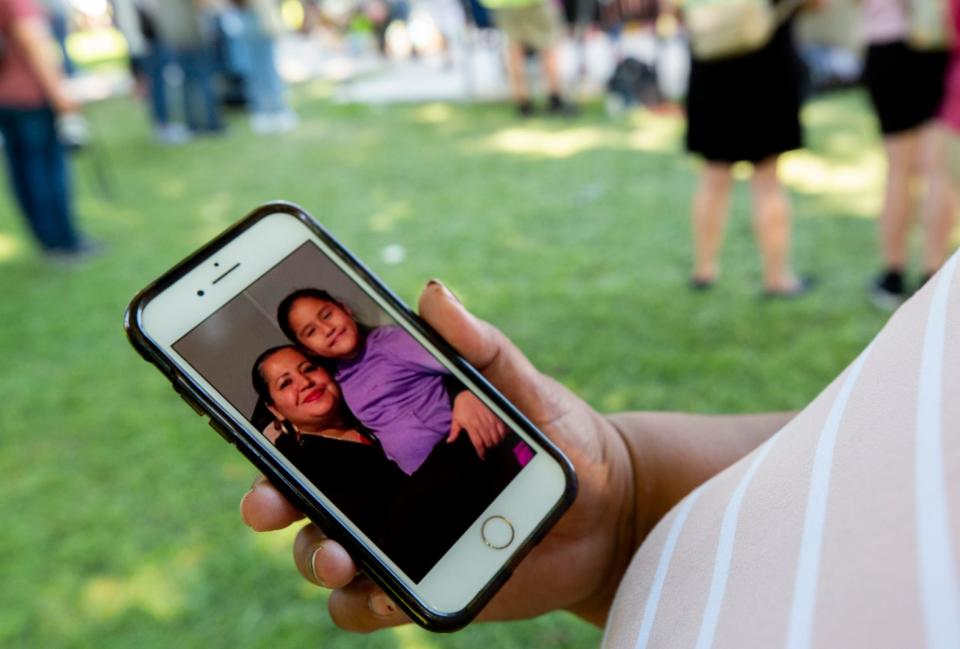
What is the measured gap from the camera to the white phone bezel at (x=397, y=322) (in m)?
0.89

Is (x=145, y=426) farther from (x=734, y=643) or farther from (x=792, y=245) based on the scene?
(x=792, y=245)

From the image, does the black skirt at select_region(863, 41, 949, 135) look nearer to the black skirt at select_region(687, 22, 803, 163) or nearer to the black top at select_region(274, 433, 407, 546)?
the black skirt at select_region(687, 22, 803, 163)

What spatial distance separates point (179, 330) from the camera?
0.92 metres

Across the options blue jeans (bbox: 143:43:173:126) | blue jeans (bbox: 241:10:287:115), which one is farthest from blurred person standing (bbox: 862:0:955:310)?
blue jeans (bbox: 143:43:173:126)

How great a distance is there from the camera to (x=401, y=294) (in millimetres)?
3277

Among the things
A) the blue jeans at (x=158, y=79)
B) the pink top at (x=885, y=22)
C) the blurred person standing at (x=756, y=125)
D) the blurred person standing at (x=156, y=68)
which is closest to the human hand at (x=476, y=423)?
the blurred person standing at (x=756, y=125)

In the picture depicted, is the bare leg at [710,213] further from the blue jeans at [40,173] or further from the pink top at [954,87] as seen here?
the blue jeans at [40,173]

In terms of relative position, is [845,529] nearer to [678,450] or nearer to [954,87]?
[678,450]

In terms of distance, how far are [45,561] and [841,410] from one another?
6.93ft

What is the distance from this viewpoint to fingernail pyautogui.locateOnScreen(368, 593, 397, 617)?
89 cm

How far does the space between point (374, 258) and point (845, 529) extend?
329 cm

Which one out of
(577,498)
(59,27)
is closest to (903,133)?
(577,498)

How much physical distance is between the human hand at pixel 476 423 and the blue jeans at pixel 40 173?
3889mm

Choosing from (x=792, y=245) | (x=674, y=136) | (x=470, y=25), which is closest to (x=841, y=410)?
(x=792, y=245)
